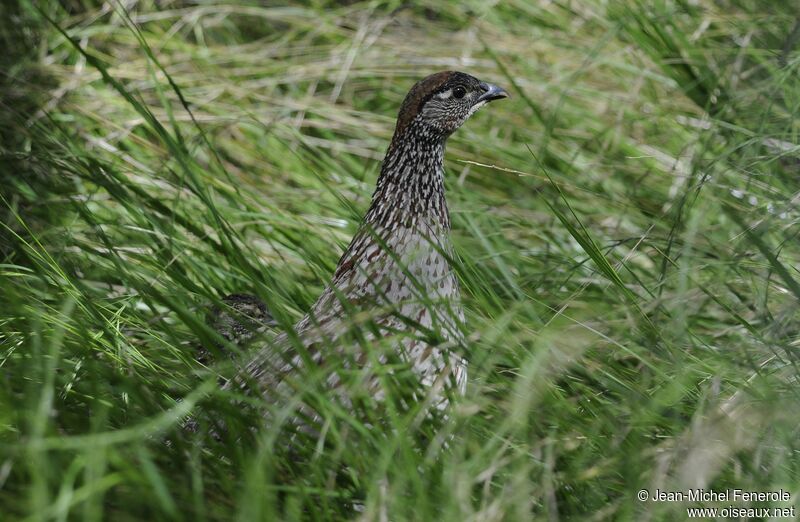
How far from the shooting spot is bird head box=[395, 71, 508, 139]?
3252mm

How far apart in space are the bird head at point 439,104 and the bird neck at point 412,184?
0.06ft

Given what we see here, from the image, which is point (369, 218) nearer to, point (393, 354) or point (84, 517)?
point (393, 354)

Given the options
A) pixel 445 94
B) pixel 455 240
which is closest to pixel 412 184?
pixel 445 94

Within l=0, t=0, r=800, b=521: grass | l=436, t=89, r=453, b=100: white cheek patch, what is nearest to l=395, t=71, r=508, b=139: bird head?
l=436, t=89, r=453, b=100: white cheek patch

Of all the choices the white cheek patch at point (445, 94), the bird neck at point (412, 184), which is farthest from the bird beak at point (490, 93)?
the bird neck at point (412, 184)

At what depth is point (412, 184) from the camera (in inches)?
124

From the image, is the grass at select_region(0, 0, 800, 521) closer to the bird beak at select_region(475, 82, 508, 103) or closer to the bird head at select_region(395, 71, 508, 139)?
the bird head at select_region(395, 71, 508, 139)

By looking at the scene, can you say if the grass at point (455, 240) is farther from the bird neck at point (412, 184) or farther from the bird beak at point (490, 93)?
the bird beak at point (490, 93)

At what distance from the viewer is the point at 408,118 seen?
325cm

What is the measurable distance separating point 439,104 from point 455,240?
0.51 m

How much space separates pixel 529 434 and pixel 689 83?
2.95m

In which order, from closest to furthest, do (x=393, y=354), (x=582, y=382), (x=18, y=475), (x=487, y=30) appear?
(x=18, y=475)
(x=393, y=354)
(x=582, y=382)
(x=487, y=30)

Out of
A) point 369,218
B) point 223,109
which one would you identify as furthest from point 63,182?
point 369,218

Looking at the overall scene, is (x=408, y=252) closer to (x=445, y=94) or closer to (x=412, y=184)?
(x=412, y=184)
